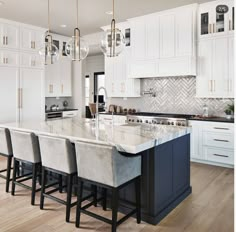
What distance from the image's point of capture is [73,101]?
8023mm

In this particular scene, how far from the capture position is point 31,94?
6.49 m

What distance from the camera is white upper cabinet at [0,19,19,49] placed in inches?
228

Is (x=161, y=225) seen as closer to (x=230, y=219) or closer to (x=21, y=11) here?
(x=230, y=219)

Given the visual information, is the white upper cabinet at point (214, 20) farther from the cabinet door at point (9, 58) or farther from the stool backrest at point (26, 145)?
the cabinet door at point (9, 58)

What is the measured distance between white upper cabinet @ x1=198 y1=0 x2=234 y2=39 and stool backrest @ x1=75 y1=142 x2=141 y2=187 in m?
3.41

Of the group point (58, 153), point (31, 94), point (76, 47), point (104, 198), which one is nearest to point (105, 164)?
point (58, 153)

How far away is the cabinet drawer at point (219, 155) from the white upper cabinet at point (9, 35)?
15.7 feet

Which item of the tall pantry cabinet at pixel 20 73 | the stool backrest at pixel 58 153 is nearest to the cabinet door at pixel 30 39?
the tall pantry cabinet at pixel 20 73

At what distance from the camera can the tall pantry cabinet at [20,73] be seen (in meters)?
5.89

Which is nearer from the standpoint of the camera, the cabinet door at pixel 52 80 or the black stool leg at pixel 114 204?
the black stool leg at pixel 114 204

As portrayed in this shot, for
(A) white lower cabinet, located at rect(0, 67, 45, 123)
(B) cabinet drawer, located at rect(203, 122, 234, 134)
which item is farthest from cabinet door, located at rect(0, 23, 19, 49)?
(B) cabinet drawer, located at rect(203, 122, 234, 134)

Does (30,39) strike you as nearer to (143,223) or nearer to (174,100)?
(174,100)

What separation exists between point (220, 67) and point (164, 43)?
1.22 meters

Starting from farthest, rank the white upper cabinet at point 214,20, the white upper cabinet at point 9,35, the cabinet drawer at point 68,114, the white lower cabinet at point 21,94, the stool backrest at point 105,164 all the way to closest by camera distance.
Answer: the cabinet drawer at point 68,114, the white lower cabinet at point 21,94, the white upper cabinet at point 9,35, the white upper cabinet at point 214,20, the stool backrest at point 105,164
